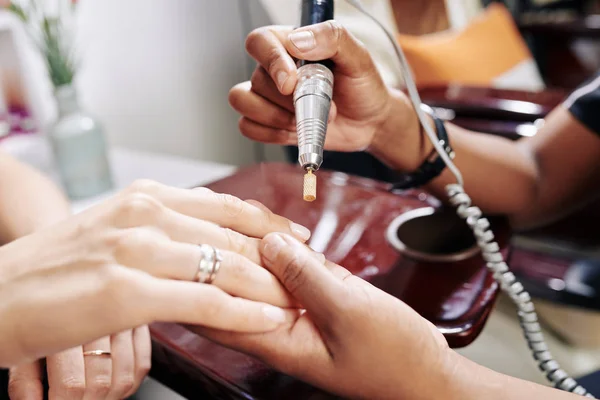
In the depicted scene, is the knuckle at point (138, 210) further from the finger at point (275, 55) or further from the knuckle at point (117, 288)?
the finger at point (275, 55)

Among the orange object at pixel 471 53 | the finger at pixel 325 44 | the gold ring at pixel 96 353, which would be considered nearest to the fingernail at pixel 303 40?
the finger at pixel 325 44

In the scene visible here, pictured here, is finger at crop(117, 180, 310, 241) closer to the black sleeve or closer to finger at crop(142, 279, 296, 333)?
finger at crop(142, 279, 296, 333)

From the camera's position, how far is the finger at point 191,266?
0.35 meters

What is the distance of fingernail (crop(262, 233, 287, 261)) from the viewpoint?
1.32 feet

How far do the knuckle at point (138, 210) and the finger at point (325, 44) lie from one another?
197 millimetres

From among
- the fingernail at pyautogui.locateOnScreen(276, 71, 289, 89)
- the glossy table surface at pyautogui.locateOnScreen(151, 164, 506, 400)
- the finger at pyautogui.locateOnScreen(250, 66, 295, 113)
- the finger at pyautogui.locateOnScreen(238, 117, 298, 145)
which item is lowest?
the glossy table surface at pyautogui.locateOnScreen(151, 164, 506, 400)

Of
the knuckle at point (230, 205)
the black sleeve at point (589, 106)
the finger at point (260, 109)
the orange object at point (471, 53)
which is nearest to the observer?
the knuckle at point (230, 205)

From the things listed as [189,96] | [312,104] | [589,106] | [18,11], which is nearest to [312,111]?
[312,104]

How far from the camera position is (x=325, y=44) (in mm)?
474

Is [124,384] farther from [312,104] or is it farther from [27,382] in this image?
[312,104]

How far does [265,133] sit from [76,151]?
55 cm

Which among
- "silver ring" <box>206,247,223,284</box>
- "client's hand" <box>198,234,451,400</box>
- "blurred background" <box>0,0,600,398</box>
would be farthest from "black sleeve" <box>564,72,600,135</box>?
"silver ring" <box>206,247,223,284</box>

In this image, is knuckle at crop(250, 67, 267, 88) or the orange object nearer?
knuckle at crop(250, 67, 267, 88)

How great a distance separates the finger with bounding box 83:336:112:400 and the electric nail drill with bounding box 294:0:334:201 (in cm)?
24
